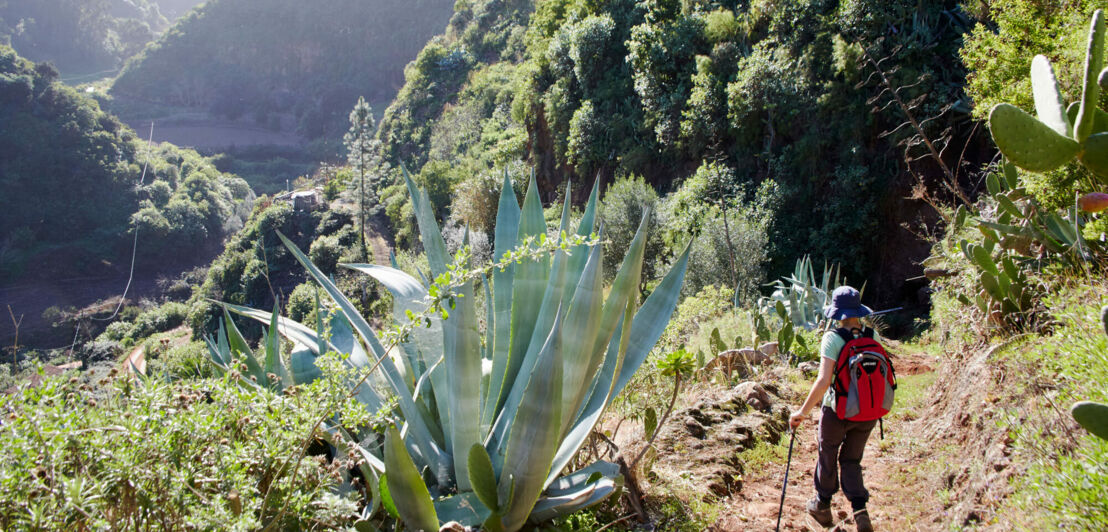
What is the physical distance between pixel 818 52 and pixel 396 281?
15.0 metres

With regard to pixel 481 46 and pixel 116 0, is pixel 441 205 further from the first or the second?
pixel 116 0

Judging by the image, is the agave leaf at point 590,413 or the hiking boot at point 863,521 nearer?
the agave leaf at point 590,413

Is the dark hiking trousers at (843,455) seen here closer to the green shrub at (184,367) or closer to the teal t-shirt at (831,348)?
the teal t-shirt at (831,348)

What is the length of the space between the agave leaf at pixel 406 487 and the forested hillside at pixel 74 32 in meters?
95.5

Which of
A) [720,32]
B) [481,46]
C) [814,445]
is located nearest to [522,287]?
[814,445]

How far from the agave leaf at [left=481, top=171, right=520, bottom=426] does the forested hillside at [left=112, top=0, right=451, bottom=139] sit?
83.3m

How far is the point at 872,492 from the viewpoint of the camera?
3.15m

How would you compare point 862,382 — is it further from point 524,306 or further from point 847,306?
point 524,306

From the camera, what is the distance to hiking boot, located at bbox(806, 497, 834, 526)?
2686 millimetres

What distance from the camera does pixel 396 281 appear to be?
6.97 feet

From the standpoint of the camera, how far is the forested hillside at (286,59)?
80188 millimetres

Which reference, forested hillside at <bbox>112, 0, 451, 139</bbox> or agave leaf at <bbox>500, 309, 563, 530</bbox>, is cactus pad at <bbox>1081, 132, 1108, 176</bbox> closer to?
agave leaf at <bbox>500, 309, 563, 530</bbox>

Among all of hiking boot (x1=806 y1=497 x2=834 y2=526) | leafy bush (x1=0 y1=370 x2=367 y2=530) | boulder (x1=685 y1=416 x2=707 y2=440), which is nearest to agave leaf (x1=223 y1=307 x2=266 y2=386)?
leafy bush (x1=0 y1=370 x2=367 y2=530)

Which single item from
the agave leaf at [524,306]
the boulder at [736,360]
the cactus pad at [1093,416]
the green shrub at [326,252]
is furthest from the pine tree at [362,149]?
the cactus pad at [1093,416]
